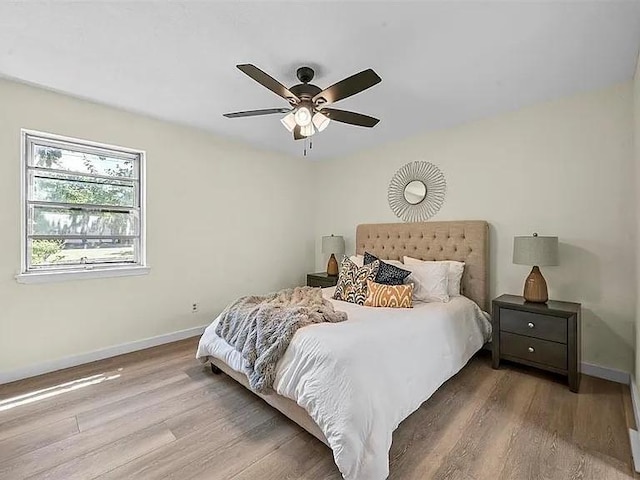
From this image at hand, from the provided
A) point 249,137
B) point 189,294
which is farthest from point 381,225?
point 189,294

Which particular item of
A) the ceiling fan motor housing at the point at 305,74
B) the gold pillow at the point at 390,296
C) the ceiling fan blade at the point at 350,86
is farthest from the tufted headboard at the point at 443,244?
the ceiling fan motor housing at the point at 305,74

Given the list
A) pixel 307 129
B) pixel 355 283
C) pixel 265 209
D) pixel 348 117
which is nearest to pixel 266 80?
pixel 307 129

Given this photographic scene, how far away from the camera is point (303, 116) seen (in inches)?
88.4

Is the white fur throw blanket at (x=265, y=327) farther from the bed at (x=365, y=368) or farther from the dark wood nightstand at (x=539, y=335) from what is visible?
the dark wood nightstand at (x=539, y=335)

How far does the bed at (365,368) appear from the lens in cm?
156

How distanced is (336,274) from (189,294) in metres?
1.98

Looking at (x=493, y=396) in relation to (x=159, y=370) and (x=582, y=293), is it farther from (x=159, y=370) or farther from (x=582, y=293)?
(x=159, y=370)

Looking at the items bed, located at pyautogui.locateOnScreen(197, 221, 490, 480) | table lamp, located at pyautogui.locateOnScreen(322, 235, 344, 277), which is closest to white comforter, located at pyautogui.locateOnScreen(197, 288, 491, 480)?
bed, located at pyautogui.locateOnScreen(197, 221, 490, 480)

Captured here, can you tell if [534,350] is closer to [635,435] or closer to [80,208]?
[635,435]

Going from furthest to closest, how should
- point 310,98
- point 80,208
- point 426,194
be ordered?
point 426,194, point 80,208, point 310,98

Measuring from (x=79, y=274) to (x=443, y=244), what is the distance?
3.74 meters

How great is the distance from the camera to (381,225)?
4105 millimetres

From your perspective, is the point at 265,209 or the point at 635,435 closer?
the point at 635,435

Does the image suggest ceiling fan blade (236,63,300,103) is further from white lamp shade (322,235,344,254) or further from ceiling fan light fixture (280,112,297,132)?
white lamp shade (322,235,344,254)
